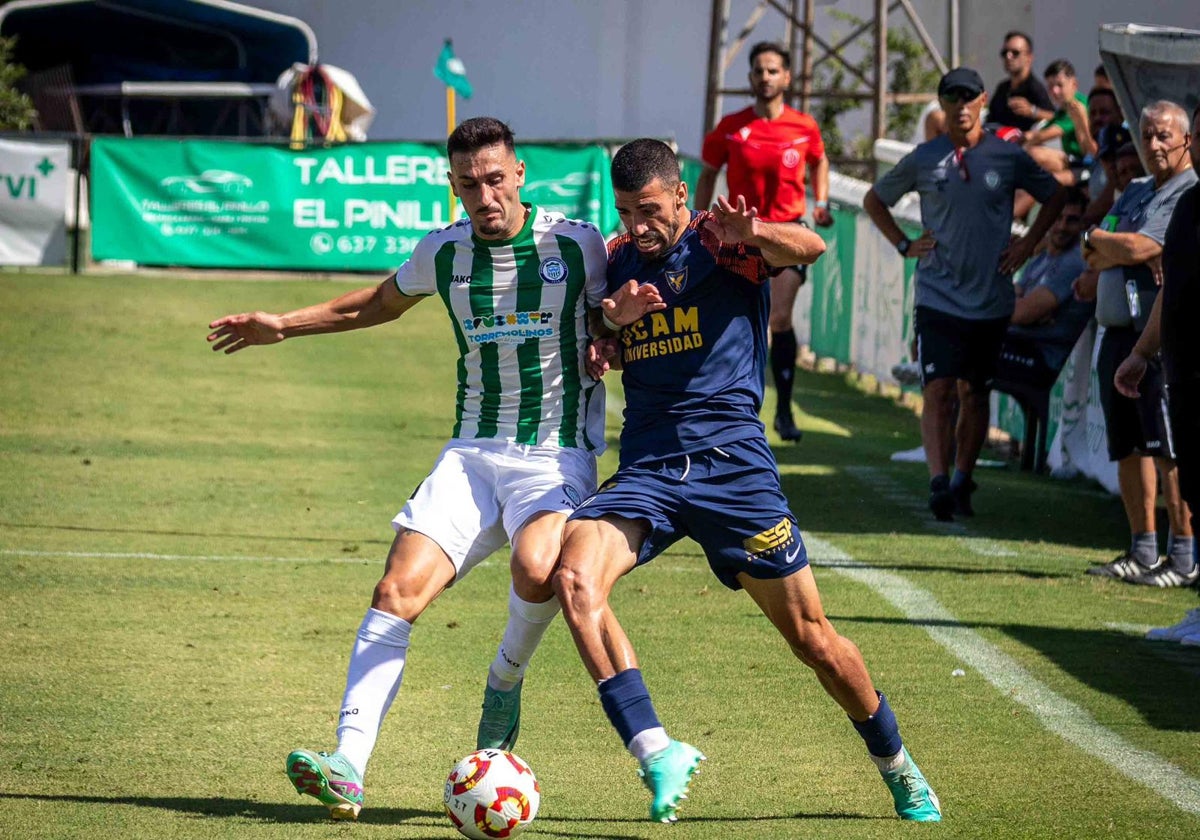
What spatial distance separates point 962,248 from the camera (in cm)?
993

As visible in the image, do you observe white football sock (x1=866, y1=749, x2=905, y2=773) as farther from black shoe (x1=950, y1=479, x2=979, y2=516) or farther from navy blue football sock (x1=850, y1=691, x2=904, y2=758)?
black shoe (x1=950, y1=479, x2=979, y2=516)

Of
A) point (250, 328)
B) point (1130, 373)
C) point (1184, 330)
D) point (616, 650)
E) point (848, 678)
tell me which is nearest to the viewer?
point (616, 650)

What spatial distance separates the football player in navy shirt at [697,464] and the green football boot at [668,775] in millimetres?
111

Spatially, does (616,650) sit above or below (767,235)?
below

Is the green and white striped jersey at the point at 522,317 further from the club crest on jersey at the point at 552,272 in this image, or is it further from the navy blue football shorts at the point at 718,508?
the navy blue football shorts at the point at 718,508

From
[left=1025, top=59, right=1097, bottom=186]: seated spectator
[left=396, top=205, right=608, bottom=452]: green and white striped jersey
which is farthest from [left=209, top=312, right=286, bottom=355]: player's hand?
[left=1025, top=59, right=1097, bottom=186]: seated spectator

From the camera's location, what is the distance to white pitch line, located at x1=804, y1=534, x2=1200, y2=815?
5.28 m

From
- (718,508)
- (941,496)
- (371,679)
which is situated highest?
(718,508)

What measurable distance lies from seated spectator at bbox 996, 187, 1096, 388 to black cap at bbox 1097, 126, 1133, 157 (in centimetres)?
121

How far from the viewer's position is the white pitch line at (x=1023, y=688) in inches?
208

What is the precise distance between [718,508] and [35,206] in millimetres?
19486

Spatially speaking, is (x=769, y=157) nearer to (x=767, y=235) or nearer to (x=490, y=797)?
(x=767, y=235)

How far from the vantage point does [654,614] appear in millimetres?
7633

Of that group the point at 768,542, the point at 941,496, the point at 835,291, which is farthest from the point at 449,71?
the point at 768,542
